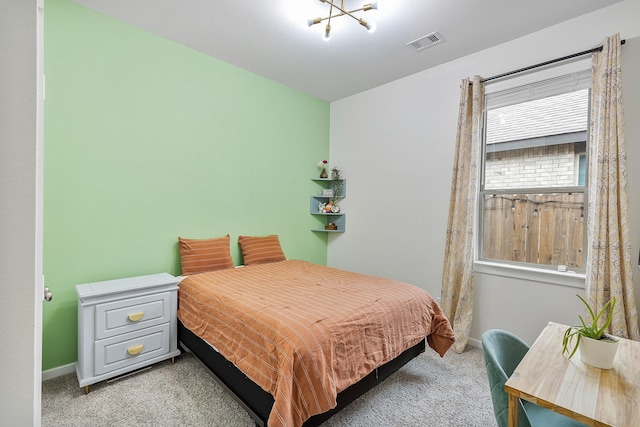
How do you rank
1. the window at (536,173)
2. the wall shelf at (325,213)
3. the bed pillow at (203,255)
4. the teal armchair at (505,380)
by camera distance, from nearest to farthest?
the teal armchair at (505,380) → the window at (536,173) → the bed pillow at (203,255) → the wall shelf at (325,213)

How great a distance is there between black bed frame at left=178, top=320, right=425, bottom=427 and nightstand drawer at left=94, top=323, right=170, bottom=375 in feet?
0.61

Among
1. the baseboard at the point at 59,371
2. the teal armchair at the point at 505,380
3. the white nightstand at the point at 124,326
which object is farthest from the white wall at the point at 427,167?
the baseboard at the point at 59,371

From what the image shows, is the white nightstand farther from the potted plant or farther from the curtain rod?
the curtain rod

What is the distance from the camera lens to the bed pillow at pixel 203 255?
275cm

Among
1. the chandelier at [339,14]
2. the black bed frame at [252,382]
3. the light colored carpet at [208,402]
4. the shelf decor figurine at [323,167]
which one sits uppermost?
the chandelier at [339,14]

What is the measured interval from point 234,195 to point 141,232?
3.26 feet

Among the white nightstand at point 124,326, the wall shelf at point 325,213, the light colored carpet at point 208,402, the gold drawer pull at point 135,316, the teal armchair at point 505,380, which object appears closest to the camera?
the teal armchair at point 505,380

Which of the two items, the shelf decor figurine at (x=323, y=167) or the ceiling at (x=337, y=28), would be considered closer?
the ceiling at (x=337, y=28)

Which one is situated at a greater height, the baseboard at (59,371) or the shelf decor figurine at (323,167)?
the shelf decor figurine at (323,167)

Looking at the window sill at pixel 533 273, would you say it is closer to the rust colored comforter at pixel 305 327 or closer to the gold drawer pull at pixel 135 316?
the rust colored comforter at pixel 305 327

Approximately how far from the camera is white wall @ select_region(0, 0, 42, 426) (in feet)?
1.97

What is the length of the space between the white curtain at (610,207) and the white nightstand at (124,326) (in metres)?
3.24

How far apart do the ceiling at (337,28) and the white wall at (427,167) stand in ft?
0.54

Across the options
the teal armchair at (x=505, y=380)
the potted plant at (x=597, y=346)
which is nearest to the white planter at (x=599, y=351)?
the potted plant at (x=597, y=346)
